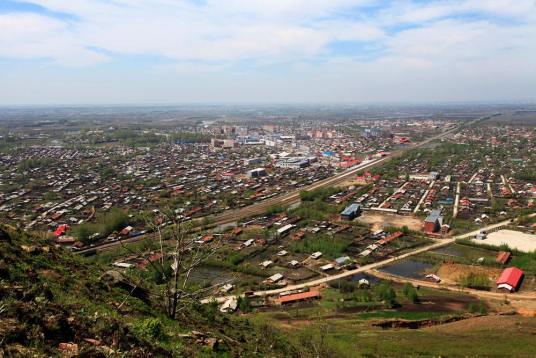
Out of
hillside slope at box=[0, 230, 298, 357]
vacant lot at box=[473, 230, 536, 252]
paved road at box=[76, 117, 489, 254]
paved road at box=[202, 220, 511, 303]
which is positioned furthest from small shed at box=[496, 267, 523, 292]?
paved road at box=[76, 117, 489, 254]

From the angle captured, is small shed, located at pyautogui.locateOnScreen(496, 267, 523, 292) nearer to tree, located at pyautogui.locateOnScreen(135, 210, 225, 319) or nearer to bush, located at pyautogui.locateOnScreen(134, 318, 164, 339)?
tree, located at pyautogui.locateOnScreen(135, 210, 225, 319)

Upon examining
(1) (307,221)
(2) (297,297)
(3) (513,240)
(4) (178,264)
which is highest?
(4) (178,264)

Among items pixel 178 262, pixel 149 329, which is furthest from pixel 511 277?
pixel 149 329

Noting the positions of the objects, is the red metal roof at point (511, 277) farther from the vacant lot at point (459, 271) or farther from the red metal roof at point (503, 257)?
the red metal roof at point (503, 257)

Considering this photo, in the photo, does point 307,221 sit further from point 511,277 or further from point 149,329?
point 149,329

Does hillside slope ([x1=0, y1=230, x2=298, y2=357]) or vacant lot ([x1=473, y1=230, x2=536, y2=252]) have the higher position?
hillside slope ([x1=0, y1=230, x2=298, y2=357])

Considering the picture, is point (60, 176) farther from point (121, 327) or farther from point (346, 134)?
point (346, 134)
